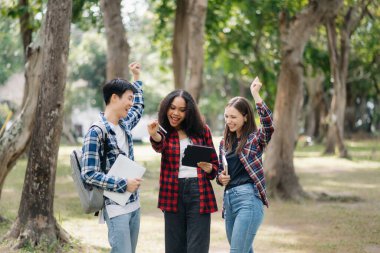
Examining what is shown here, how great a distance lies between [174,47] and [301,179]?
525 cm

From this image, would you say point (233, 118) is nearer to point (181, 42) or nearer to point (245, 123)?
point (245, 123)

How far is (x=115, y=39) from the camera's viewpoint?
1664 centimetres

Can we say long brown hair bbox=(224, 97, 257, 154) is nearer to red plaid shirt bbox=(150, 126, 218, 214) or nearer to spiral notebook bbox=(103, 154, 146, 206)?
red plaid shirt bbox=(150, 126, 218, 214)

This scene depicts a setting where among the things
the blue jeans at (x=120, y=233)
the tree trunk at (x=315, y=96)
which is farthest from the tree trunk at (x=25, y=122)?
the tree trunk at (x=315, y=96)

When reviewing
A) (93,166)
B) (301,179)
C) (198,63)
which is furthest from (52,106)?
(301,179)

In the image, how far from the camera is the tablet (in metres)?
4.99

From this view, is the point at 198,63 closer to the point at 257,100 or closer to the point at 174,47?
the point at 174,47

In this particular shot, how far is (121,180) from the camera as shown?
4.66 m

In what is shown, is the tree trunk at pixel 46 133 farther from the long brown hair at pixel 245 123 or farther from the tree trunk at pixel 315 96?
the tree trunk at pixel 315 96

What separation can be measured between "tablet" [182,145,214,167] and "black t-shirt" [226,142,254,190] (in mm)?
535

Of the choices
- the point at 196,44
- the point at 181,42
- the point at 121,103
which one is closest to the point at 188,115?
the point at 121,103

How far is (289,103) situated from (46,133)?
24.1 ft

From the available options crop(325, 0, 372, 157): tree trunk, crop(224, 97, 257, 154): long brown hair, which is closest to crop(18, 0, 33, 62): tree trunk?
crop(325, 0, 372, 157): tree trunk

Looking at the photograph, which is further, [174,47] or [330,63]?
[330,63]
